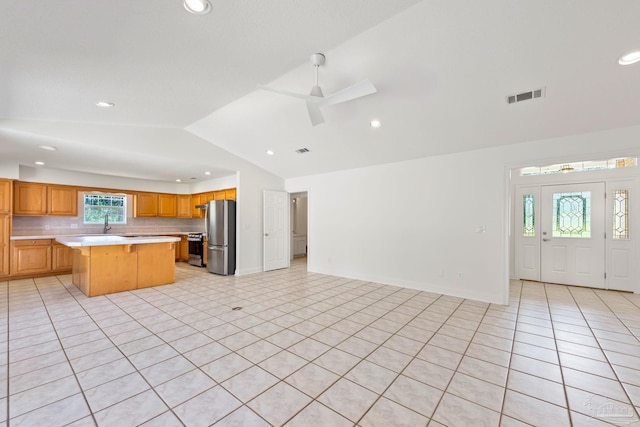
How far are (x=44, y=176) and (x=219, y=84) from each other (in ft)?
20.2

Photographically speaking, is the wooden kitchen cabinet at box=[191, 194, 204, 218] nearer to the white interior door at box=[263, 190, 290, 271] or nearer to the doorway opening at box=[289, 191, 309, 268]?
the white interior door at box=[263, 190, 290, 271]

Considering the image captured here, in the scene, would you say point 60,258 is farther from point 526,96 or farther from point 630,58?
point 630,58

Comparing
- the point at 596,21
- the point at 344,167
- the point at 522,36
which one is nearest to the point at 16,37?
the point at 522,36

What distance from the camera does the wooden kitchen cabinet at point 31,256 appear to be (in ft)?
17.8

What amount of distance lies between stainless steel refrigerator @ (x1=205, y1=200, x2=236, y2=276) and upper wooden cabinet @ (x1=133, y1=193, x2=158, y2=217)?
8.89ft

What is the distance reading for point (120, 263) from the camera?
4711mm

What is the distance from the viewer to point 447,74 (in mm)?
2773

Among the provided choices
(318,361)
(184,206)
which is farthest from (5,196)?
(318,361)

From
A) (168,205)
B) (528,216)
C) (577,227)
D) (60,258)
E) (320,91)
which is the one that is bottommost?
(60,258)

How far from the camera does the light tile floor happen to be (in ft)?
5.85

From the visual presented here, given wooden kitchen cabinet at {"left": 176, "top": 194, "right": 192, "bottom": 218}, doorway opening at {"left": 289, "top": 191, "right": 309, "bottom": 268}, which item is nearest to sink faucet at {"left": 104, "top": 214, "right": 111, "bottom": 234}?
wooden kitchen cabinet at {"left": 176, "top": 194, "right": 192, "bottom": 218}

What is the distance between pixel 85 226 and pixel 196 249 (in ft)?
8.88

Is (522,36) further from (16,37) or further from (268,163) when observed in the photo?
(268,163)

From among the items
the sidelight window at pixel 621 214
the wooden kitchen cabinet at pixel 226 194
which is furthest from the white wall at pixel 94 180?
the sidelight window at pixel 621 214
